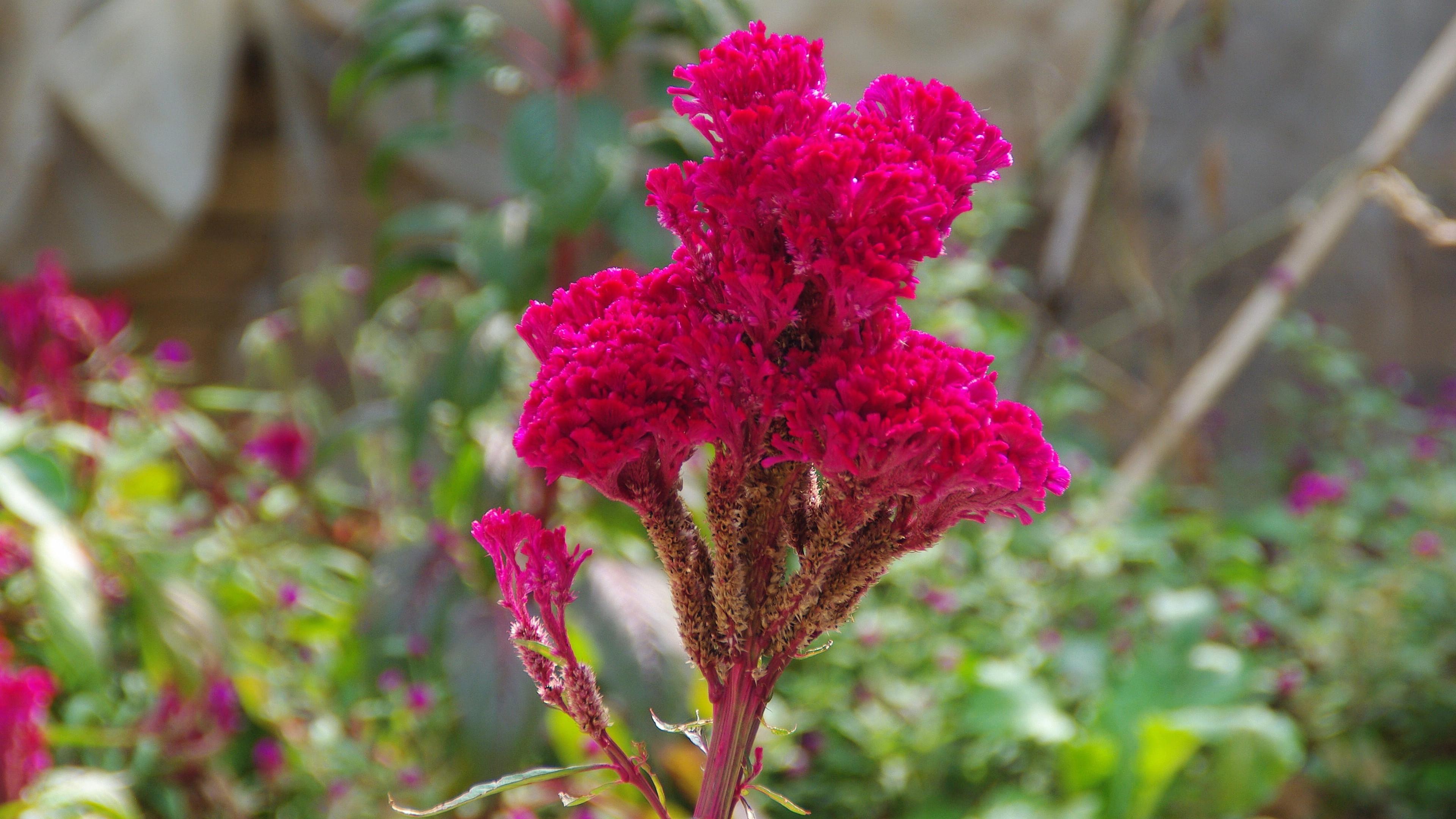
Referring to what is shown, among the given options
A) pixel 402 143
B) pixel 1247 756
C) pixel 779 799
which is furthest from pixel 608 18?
pixel 1247 756

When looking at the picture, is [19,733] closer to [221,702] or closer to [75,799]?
[75,799]

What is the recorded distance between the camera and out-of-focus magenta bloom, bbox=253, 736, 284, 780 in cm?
169

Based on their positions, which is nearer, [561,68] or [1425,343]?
[561,68]

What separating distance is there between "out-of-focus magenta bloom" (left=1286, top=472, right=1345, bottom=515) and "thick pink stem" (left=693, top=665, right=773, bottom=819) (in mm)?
2347

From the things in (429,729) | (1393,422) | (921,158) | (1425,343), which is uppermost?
(1425,343)

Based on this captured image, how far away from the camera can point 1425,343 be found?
453 centimetres

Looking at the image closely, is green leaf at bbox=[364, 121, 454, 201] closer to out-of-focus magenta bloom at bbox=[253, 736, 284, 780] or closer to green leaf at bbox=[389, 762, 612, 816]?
out-of-focus magenta bloom at bbox=[253, 736, 284, 780]

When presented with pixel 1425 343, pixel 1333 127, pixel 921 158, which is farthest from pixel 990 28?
pixel 921 158

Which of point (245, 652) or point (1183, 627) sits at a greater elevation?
point (1183, 627)

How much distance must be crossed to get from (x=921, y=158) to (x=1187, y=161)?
4.37m

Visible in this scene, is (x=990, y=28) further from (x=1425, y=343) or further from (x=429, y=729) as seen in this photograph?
(x=429, y=729)

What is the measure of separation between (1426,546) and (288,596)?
242cm

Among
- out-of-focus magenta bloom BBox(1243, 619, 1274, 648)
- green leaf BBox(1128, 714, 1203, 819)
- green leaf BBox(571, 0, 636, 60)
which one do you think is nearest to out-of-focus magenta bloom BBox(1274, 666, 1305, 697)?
out-of-focus magenta bloom BBox(1243, 619, 1274, 648)

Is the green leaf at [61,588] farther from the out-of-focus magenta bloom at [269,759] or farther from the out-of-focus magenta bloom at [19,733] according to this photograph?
the out-of-focus magenta bloom at [269,759]
